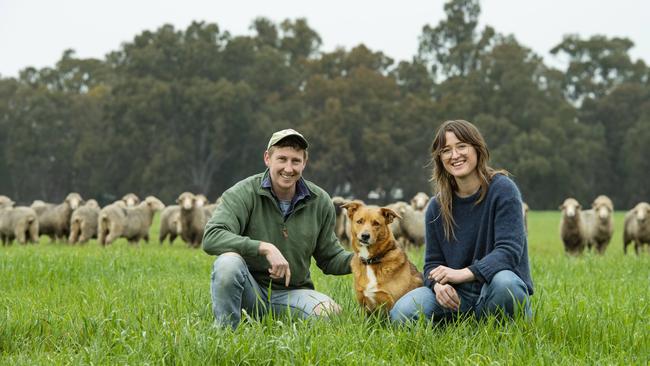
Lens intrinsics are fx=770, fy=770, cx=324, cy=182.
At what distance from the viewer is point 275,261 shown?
→ 5.30m

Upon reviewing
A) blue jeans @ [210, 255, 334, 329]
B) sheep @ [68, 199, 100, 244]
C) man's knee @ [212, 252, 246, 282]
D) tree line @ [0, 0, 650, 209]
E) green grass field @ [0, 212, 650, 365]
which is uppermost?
tree line @ [0, 0, 650, 209]

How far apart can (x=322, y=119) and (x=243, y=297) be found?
46.3 metres

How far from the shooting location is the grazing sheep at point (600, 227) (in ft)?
60.8

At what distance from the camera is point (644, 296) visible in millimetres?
7277

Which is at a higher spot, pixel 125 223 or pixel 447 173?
pixel 447 173

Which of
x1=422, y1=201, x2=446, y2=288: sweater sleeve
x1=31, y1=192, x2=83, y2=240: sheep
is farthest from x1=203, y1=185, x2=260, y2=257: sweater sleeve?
x1=31, y1=192, x2=83, y2=240: sheep

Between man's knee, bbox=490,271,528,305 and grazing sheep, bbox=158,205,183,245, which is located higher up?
man's knee, bbox=490,271,528,305

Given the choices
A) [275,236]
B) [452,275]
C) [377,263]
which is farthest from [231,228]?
[452,275]

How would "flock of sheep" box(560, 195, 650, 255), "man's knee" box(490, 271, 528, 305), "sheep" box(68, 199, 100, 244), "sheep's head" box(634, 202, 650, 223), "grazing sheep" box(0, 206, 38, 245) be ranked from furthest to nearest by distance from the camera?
1. "sheep" box(68, 199, 100, 244)
2. "grazing sheep" box(0, 206, 38, 245)
3. "sheep's head" box(634, 202, 650, 223)
4. "flock of sheep" box(560, 195, 650, 255)
5. "man's knee" box(490, 271, 528, 305)

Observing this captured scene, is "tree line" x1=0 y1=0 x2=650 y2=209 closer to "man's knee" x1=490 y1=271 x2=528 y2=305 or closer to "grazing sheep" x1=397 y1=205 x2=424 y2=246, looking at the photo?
"grazing sheep" x1=397 y1=205 x2=424 y2=246

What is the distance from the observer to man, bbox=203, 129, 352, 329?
5434 millimetres

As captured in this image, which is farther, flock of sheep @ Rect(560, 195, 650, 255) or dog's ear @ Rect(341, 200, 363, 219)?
flock of sheep @ Rect(560, 195, 650, 255)

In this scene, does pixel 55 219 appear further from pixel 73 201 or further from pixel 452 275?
pixel 452 275

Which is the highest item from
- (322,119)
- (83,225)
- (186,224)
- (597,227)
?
(322,119)
